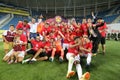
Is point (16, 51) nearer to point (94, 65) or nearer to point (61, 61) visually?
point (61, 61)

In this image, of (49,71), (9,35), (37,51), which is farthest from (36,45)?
(49,71)

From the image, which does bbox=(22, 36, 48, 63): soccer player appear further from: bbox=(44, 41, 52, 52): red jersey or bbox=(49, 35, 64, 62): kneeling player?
bbox=(49, 35, 64, 62): kneeling player

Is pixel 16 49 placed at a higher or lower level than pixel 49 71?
higher

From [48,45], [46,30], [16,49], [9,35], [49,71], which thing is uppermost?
[46,30]

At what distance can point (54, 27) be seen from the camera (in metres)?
12.6

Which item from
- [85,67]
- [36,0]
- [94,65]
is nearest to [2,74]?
[85,67]

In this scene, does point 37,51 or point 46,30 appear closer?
point 37,51

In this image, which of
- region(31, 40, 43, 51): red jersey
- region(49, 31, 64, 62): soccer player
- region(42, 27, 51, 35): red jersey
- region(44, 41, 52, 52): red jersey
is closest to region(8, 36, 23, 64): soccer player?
region(31, 40, 43, 51): red jersey

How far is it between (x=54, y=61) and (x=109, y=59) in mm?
3063

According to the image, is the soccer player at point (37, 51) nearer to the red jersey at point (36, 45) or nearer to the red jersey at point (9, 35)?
the red jersey at point (36, 45)

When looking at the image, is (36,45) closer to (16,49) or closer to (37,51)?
(37,51)

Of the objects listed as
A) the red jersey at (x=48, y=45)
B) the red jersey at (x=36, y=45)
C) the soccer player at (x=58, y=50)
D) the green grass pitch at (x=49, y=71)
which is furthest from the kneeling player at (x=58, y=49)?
the red jersey at (x=36, y=45)

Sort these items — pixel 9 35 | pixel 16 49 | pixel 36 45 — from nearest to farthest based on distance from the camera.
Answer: pixel 16 49, pixel 36 45, pixel 9 35

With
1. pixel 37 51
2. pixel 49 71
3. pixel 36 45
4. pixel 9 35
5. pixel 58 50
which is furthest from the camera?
pixel 9 35
